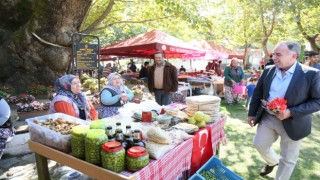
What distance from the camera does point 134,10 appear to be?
1385 centimetres

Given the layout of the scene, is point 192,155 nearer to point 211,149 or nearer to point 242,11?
point 211,149

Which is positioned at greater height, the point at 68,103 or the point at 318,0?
the point at 318,0

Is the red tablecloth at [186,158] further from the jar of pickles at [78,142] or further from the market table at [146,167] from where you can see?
the jar of pickles at [78,142]

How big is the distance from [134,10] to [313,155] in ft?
38.8

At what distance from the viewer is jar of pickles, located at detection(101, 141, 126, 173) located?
1859mm

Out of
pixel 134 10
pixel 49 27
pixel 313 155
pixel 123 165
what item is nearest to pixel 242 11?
pixel 134 10

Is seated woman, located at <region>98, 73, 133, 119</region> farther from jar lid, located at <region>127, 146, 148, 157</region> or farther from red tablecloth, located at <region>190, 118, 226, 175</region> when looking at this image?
jar lid, located at <region>127, 146, 148, 157</region>

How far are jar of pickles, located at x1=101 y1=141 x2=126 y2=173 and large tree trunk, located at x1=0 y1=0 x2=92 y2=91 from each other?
22.0ft

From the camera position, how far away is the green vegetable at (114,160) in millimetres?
1865

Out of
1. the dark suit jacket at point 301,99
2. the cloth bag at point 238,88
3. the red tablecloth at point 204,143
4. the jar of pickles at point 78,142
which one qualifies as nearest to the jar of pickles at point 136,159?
the jar of pickles at point 78,142

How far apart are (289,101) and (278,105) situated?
0.30 m

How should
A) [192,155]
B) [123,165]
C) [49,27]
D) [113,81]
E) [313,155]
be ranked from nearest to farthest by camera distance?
[123,165], [192,155], [113,81], [313,155], [49,27]

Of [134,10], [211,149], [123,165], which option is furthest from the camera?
[134,10]

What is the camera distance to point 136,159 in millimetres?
1881
